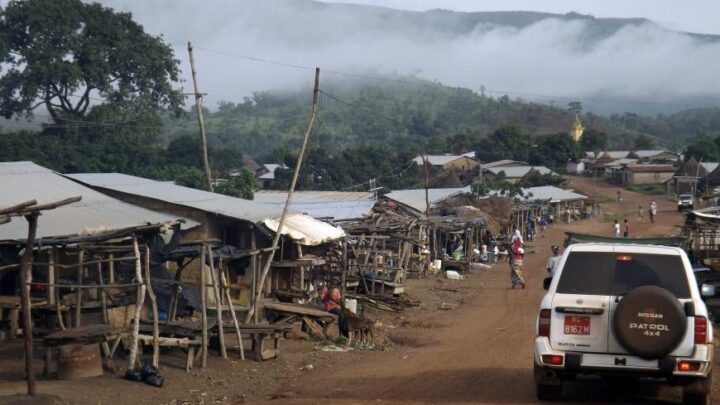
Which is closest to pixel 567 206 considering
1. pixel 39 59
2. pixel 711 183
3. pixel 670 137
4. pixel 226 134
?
pixel 711 183

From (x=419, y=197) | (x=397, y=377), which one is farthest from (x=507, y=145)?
(x=397, y=377)

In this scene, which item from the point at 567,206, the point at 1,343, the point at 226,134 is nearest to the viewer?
the point at 1,343

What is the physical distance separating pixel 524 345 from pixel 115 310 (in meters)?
7.02

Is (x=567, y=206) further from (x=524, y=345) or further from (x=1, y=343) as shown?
(x=1, y=343)

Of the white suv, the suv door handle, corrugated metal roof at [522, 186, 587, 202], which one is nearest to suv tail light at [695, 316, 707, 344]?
the white suv

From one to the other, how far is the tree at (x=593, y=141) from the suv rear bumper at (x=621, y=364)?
315 feet

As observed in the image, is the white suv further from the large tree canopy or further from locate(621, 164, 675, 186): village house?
locate(621, 164, 675, 186): village house

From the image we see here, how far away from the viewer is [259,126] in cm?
13500

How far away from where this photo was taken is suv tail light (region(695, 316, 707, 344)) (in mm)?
10031

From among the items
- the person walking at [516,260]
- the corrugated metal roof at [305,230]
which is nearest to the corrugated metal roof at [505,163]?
the person walking at [516,260]

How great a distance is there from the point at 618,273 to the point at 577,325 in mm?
841

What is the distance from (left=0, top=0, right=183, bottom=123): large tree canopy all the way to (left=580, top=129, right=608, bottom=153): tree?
206ft

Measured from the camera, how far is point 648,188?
80.4 m

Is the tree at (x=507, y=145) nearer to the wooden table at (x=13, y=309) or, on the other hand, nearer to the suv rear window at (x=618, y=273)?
the wooden table at (x=13, y=309)
